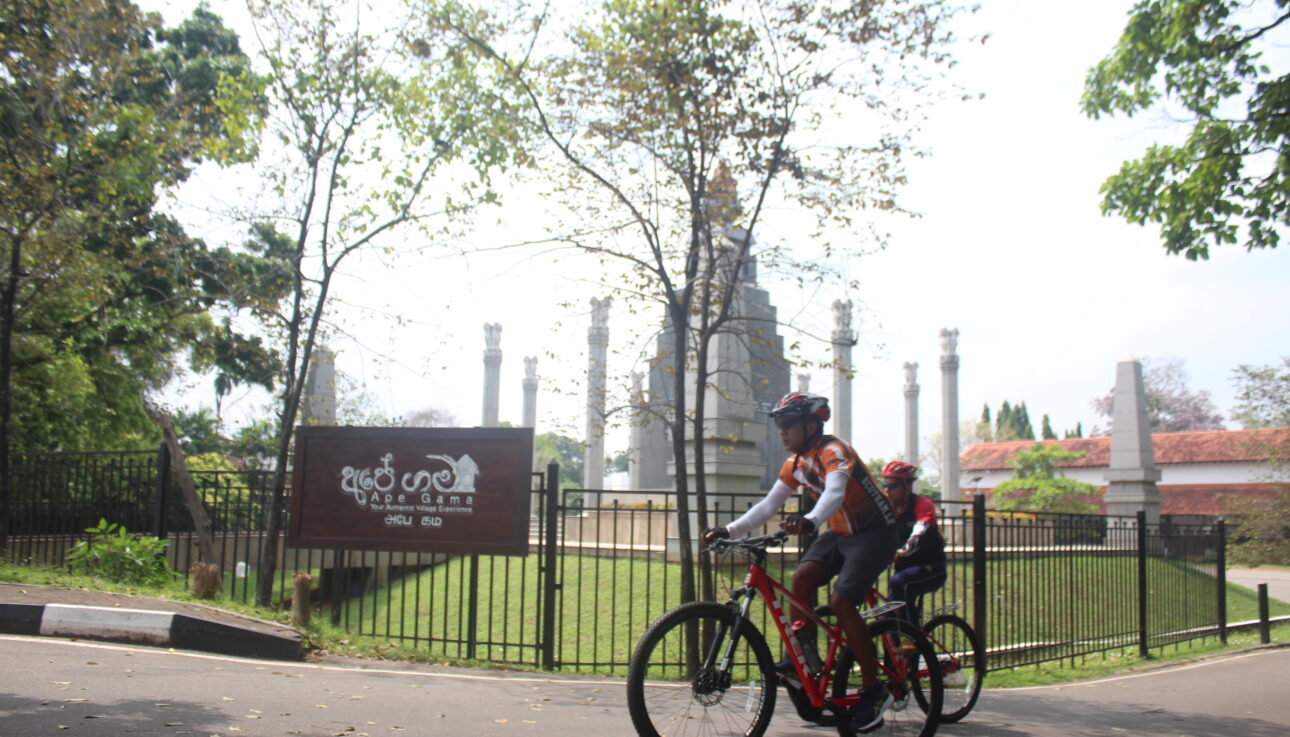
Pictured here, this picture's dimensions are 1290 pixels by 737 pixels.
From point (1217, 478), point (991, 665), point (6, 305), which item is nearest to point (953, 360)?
point (1217, 478)

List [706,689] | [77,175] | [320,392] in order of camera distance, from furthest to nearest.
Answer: [320,392]
[77,175]
[706,689]

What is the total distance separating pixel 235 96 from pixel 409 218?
2.08 meters

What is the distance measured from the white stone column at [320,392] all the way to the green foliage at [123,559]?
2433mm

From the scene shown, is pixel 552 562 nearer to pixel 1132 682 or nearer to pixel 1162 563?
pixel 1132 682

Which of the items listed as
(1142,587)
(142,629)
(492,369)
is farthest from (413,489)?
(492,369)

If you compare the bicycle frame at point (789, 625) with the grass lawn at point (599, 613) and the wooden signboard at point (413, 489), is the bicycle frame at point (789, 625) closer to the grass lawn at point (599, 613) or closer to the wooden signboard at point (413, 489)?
the grass lawn at point (599, 613)

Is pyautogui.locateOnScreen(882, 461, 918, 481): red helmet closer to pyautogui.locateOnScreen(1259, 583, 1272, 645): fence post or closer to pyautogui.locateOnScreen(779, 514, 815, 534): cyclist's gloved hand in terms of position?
pyautogui.locateOnScreen(779, 514, 815, 534): cyclist's gloved hand

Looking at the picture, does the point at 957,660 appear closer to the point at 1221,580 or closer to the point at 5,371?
the point at 1221,580

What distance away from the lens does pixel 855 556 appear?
518cm

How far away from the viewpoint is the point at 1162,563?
12992 mm

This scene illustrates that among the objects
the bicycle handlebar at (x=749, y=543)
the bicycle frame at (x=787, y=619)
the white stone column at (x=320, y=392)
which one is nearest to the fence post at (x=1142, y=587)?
the bicycle frame at (x=787, y=619)

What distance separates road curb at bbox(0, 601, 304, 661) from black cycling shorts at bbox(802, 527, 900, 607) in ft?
15.7

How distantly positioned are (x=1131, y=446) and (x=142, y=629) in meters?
25.7

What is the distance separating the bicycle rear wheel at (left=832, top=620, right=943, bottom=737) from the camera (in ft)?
17.6
